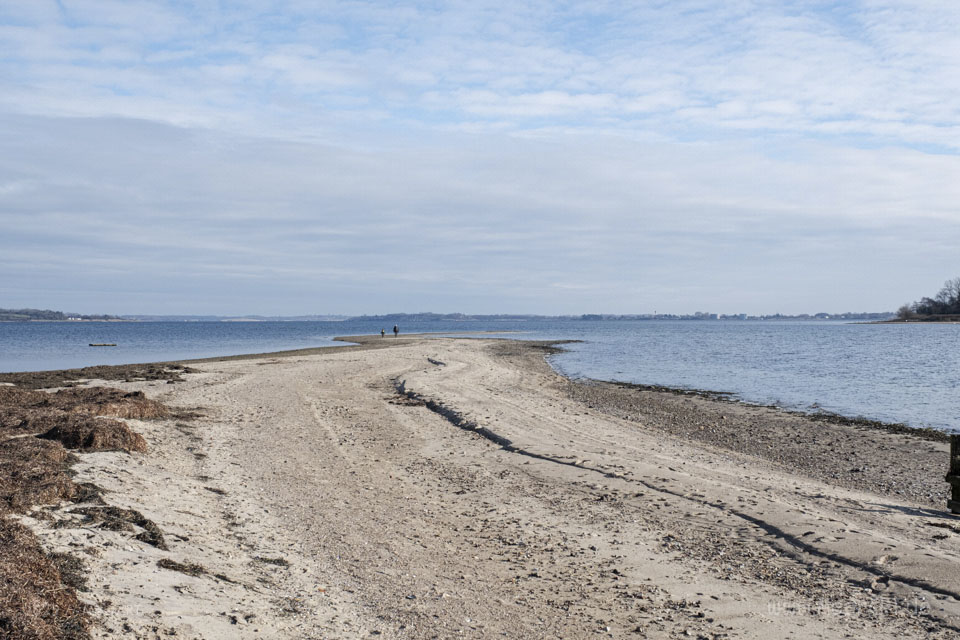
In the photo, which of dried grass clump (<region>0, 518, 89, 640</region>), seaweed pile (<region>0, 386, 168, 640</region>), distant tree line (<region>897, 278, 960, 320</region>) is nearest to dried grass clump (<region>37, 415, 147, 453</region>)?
seaweed pile (<region>0, 386, 168, 640</region>)

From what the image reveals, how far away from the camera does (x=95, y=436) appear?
37.9ft

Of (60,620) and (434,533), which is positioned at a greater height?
(60,620)

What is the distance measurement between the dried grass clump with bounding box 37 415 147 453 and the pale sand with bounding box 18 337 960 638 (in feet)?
1.33

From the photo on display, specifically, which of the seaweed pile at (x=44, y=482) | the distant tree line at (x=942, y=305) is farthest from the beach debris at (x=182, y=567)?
the distant tree line at (x=942, y=305)

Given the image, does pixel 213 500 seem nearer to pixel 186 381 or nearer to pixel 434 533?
pixel 434 533

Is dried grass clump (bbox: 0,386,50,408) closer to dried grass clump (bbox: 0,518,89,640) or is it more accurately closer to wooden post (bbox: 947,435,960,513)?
dried grass clump (bbox: 0,518,89,640)

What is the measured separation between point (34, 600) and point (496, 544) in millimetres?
5160

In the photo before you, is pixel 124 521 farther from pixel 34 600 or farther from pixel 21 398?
pixel 21 398

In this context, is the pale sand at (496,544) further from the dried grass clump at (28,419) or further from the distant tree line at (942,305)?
the distant tree line at (942,305)

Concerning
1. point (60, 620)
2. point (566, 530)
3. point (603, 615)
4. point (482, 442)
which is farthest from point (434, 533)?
point (482, 442)

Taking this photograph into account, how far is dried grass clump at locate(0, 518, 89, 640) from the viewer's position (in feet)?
14.7

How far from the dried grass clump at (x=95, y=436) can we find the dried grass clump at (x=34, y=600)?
6.00m

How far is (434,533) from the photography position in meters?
8.95

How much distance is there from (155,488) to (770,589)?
837cm
